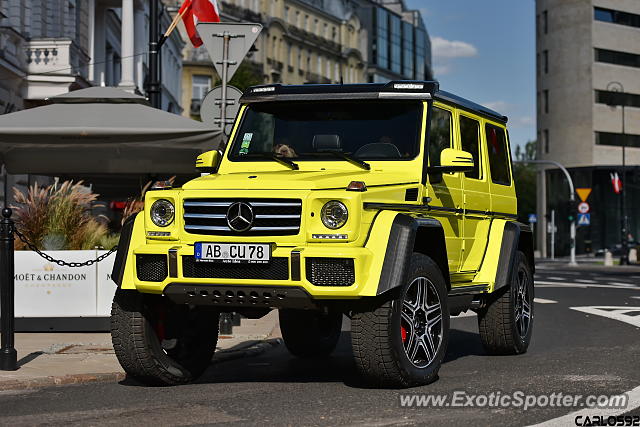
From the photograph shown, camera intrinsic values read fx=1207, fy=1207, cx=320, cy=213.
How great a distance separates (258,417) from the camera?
7039mm

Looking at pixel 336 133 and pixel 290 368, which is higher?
pixel 336 133

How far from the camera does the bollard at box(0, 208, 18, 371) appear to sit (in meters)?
9.49

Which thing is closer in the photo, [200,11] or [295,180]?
[295,180]

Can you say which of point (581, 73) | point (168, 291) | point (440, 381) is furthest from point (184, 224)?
point (581, 73)

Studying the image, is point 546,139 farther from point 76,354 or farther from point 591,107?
point 76,354

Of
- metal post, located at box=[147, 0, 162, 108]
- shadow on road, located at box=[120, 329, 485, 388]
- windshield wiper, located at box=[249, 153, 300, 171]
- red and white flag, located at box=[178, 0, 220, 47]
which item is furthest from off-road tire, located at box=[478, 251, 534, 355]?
red and white flag, located at box=[178, 0, 220, 47]

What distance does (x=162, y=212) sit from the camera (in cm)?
836

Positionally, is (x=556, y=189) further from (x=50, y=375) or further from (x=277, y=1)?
(x=50, y=375)

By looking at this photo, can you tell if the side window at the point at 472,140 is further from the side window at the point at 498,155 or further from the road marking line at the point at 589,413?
the road marking line at the point at 589,413

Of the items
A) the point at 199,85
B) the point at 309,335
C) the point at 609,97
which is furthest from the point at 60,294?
the point at 199,85

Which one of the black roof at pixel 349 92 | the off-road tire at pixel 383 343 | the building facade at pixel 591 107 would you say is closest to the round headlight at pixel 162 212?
the off-road tire at pixel 383 343

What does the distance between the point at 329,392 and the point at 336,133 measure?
2.23 m

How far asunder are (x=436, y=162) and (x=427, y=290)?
3.94 feet

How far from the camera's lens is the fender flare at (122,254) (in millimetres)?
8445
